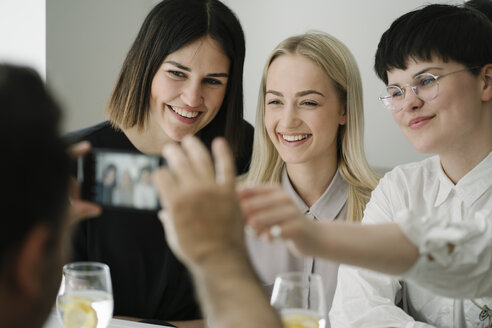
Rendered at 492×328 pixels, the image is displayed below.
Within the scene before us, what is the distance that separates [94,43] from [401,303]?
104 inches

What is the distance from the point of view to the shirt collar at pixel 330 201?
217 cm

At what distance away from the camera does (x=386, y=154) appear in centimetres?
354

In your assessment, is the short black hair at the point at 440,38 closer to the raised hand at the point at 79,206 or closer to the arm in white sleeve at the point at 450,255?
the arm in white sleeve at the point at 450,255

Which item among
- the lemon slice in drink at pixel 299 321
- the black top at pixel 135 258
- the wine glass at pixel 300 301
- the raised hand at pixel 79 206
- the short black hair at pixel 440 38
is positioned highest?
the short black hair at pixel 440 38

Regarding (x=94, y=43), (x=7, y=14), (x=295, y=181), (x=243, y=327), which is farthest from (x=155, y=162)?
(x=94, y=43)

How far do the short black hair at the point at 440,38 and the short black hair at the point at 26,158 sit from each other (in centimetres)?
136

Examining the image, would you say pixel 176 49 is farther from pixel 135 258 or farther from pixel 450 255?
pixel 450 255

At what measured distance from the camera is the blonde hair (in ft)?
7.12

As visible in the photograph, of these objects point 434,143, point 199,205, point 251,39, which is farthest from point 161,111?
point 251,39

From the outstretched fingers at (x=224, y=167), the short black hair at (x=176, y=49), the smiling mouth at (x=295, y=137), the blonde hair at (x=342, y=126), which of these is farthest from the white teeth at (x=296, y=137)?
the outstretched fingers at (x=224, y=167)

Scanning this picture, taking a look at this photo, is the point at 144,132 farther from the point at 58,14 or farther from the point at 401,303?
the point at 58,14

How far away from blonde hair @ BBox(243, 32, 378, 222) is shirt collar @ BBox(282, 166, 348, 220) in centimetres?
3

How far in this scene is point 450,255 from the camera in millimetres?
1005

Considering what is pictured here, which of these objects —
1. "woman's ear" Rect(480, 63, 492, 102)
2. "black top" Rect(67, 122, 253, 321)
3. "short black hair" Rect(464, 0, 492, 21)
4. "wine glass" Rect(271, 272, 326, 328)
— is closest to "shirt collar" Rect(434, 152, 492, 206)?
"woman's ear" Rect(480, 63, 492, 102)
